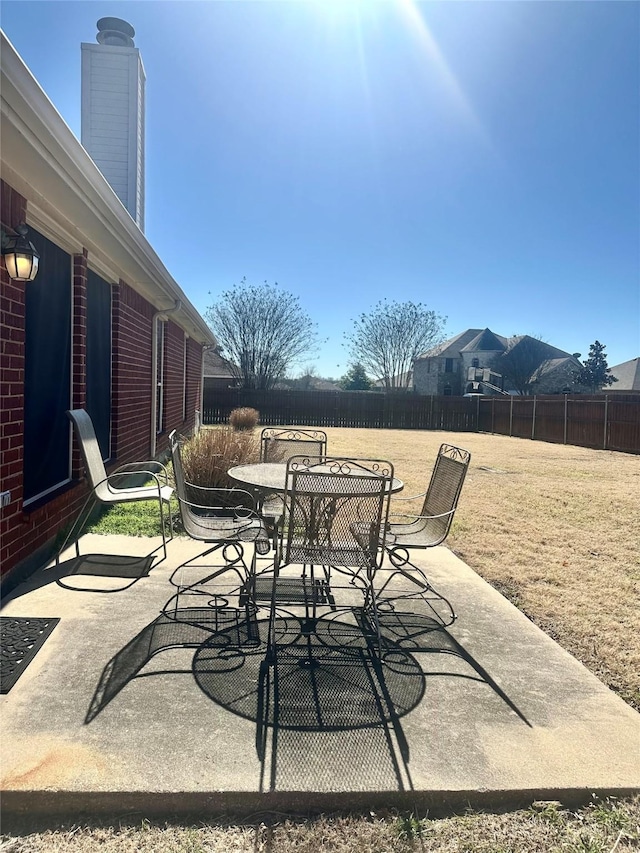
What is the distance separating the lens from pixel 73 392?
449 centimetres

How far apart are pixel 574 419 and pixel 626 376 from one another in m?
37.1

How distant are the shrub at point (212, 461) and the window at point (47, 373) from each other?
→ 4.55 feet

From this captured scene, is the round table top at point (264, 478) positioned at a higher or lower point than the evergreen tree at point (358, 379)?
lower

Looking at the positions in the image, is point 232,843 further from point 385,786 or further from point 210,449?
point 210,449

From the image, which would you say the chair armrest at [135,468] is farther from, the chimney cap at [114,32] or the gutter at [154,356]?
the chimney cap at [114,32]

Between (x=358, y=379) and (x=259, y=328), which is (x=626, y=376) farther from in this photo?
(x=259, y=328)

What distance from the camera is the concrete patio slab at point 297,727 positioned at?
1.66m

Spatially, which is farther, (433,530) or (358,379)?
(358,379)

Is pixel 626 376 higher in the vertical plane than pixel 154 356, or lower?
higher

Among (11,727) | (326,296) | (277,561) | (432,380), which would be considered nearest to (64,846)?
(11,727)

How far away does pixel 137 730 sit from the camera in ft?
6.25

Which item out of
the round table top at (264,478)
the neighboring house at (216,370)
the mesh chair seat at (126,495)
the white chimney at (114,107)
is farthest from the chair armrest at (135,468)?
the neighboring house at (216,370)

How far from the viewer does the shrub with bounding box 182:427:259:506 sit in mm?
5590

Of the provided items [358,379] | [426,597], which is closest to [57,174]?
[426,597]
